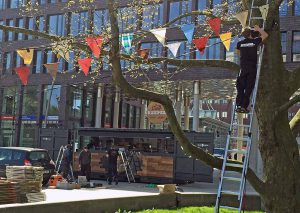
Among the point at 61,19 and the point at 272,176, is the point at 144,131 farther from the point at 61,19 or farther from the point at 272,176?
the point at 61,19

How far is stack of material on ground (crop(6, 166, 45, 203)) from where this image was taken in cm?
1265

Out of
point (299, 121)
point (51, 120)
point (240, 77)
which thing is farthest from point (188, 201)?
point (51, 120)

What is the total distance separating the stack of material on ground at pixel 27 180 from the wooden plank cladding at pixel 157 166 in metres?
10.2

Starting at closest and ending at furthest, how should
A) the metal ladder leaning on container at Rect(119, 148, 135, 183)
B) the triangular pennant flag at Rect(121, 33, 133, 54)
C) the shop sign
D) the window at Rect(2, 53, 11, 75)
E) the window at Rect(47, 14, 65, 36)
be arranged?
the triangular pennant flag at Rect(121, 33, 133, 54) → the metal ladder leaning on container at Rect(119, 148, 135, 183) → the shop sign → the window at Rect(47, 14, 65, 36) → the window at Rect(2, 53, 11, 75)

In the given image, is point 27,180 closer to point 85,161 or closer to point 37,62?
point 85,161

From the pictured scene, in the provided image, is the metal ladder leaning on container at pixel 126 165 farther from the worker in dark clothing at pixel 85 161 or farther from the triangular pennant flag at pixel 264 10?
the triangular pennant flag at pixel 264 10

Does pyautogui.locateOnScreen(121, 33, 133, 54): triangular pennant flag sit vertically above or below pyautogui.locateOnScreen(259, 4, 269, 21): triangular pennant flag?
below

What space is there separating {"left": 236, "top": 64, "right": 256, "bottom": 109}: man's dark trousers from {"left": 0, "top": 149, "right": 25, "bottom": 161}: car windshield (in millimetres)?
13276

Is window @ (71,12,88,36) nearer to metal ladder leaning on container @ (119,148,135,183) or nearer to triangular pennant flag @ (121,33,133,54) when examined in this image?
triangular pennant flag @ (121,33,133,54)

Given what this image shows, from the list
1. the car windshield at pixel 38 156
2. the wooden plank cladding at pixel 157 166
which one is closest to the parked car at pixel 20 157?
the car windshield at pixel 38 156

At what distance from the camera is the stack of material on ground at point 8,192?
11688mm

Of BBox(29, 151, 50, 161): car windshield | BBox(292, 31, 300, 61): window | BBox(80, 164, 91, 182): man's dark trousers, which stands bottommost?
BBox(80, 164, 91, 182): man's dark trousers

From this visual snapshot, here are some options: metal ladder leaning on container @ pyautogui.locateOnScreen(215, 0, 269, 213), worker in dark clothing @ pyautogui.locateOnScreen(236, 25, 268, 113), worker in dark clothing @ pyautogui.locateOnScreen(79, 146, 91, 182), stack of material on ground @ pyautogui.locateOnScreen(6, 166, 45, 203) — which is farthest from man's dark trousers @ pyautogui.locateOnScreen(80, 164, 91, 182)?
worker in dark clothing @ pyautogui.locateOnScreen(236, 25, 268, 113)

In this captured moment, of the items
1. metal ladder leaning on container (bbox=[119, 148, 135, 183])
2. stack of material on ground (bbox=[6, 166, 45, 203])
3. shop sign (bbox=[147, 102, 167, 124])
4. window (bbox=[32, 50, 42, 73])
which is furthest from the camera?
window (bbox=[32, 50, 42, 73])
